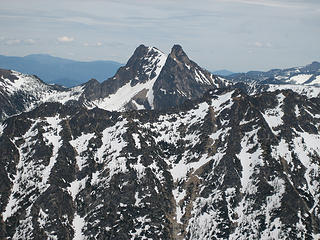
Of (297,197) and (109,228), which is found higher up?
(297,197)

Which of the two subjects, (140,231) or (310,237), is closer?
(310,237)

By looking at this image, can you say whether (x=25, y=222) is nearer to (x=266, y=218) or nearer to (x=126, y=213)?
(x=126, y=213)

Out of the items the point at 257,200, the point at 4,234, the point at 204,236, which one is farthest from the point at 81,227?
the point at 257,200

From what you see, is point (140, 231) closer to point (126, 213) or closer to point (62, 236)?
point (126, 213)

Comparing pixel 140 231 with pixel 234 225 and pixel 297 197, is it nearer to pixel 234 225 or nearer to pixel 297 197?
pixel 234 225

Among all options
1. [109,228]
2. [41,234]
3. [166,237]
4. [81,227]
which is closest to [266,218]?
[166,237]

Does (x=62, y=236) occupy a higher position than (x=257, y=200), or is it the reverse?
(x=257, y=200)

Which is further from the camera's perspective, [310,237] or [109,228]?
[109,228]

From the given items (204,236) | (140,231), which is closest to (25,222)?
(140,231)
